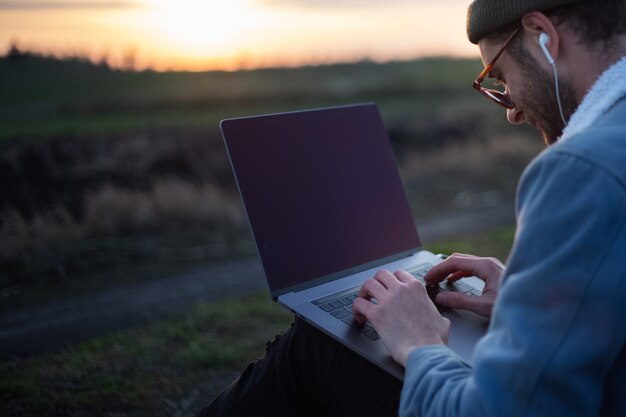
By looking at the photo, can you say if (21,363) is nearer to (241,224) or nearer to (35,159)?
(241,224)

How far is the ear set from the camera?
125 cm

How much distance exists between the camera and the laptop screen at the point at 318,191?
6.13ft

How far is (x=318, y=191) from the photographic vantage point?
2027 millimetres

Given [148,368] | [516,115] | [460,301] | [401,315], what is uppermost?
[516,115]

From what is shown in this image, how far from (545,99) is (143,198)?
5.69 m

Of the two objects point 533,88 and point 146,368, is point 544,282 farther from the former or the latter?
point 146,368

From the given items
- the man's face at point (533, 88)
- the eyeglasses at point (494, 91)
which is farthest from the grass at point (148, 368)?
the man's face at point (533, 88)

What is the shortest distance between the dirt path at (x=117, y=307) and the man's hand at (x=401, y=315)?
264 cm

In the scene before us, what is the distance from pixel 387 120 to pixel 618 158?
43.5 feet

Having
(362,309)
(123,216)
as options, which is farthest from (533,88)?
(123,216)

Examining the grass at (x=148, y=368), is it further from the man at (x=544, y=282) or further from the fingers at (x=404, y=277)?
the fingers at (x=404, y=277)

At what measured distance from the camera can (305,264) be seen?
1.89 meters

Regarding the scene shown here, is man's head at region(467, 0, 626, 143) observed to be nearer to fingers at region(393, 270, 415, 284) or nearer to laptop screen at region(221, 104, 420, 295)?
fingers at region(393, 270, 415, 284)

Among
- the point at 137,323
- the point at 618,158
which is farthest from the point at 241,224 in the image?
the point at 618,158
